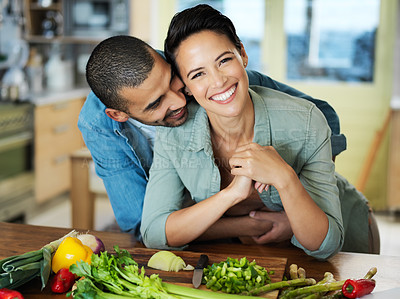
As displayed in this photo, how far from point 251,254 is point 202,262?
212mm

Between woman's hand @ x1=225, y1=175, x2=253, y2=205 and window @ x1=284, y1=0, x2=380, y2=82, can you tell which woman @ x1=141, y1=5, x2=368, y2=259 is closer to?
woman's hand @ x1=225, y1=175, x2=253, y2=205

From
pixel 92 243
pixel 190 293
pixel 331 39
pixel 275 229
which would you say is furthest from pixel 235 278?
pixel 331 39

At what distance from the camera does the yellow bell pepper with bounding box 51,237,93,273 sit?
1215 millimetres

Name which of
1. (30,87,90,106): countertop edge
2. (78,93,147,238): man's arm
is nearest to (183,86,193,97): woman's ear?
(78,93,147,238): man's arm

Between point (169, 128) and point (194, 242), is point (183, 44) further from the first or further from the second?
point (194, 242)

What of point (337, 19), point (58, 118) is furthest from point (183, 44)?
point (337, 19)

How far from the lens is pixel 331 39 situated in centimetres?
488

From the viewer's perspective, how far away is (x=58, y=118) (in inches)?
180

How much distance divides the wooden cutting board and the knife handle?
0.8 inches

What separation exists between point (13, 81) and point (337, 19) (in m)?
2.98

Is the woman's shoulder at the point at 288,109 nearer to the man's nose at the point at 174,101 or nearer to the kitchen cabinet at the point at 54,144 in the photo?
the man's nose at the point at 174,101

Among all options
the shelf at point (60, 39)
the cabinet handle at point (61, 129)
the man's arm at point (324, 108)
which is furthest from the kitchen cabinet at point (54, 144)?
the man's arm at point (324, 108)

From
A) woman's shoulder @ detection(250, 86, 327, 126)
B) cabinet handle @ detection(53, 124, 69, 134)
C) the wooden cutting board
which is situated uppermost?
woman's shoulder @ detection(250, 86, 327, 126)

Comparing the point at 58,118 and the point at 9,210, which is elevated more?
the point at 58,118
